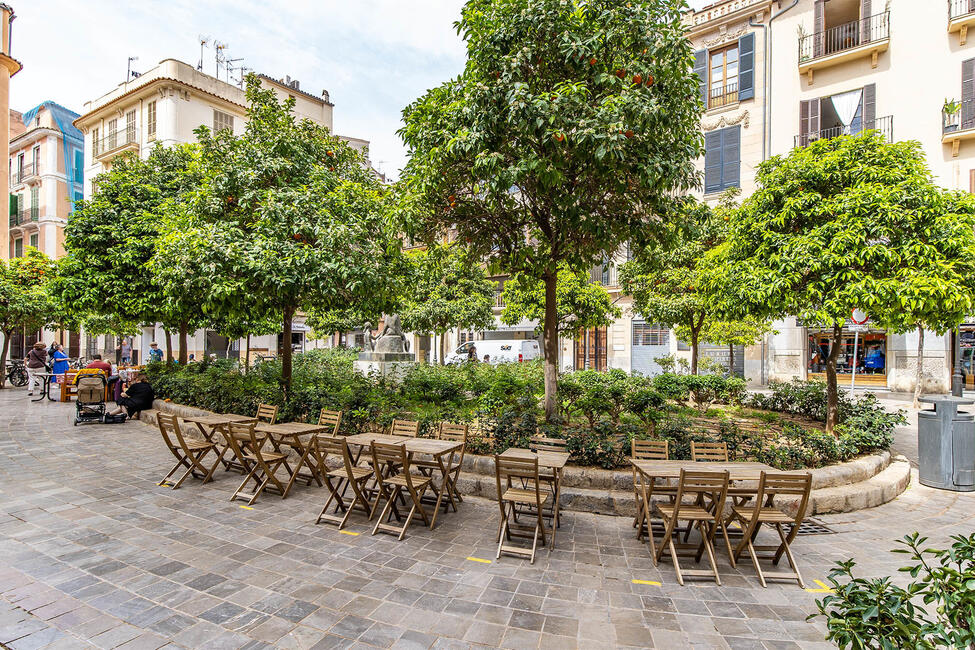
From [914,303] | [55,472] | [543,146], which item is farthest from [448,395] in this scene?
[914,303]

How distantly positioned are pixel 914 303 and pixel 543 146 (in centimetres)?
547

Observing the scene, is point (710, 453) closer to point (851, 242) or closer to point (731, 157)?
point (851, 242)

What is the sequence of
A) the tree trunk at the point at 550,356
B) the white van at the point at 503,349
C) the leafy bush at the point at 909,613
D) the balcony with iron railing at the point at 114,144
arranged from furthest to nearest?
the balcony with iron railing at the point at 114,144 < the white van at the point at 503,349 < the tree trunk at the point at 550,356 < the leafy bush at the point at 909,613

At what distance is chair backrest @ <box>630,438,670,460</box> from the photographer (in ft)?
16.4

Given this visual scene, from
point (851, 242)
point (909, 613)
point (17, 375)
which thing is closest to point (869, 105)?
point (851, 242)

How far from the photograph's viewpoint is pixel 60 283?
11.9 m

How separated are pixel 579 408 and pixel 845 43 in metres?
21.3

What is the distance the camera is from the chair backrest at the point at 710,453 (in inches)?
202

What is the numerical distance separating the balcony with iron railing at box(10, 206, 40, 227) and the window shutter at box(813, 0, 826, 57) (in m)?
46.8

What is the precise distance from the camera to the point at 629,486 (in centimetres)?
546

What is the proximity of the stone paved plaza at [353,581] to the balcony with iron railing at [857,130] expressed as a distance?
17.5m

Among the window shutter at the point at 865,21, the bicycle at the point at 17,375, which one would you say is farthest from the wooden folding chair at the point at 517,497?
the bicycle at the point at 17,375

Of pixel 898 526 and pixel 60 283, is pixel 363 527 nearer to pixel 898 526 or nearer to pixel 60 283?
pixel 898 526

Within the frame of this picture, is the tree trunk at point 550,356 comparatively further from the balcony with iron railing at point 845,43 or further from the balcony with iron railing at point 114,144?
the balcony with iron railing at point 114,144
